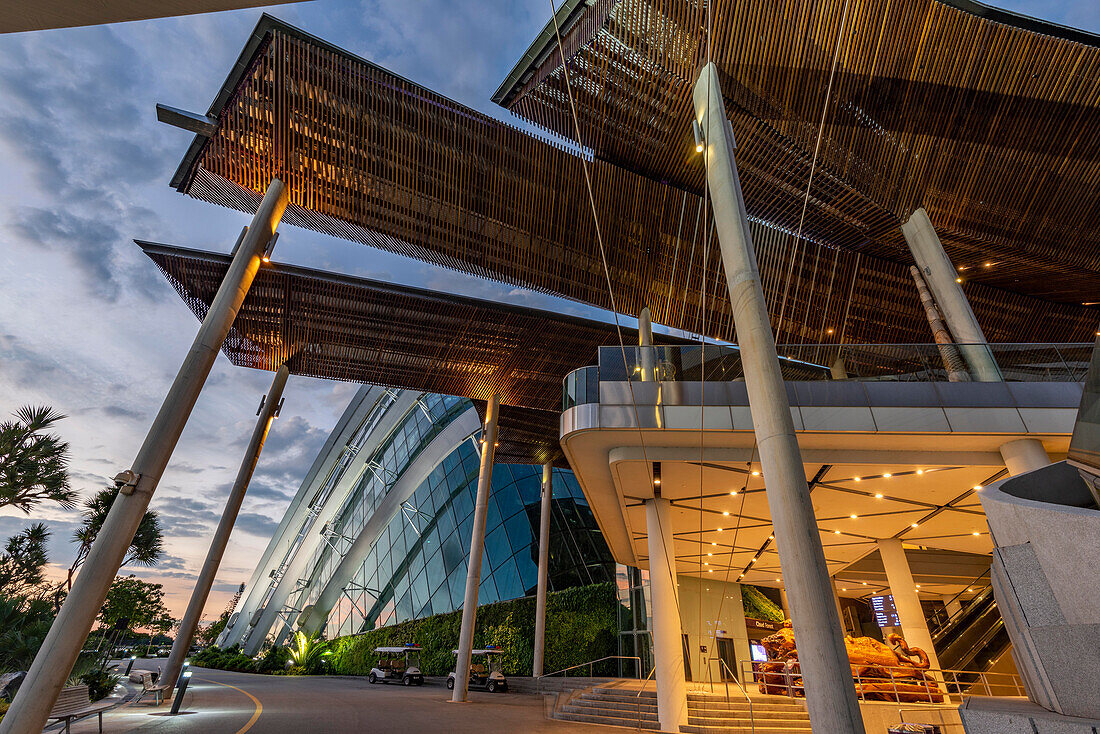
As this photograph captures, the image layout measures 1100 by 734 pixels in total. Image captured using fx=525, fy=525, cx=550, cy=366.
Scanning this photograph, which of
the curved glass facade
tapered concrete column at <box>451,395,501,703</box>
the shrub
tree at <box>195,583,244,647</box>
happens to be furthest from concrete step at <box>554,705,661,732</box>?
tree at <box>195,583,244,647</box>

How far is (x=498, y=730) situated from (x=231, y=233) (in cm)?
7978

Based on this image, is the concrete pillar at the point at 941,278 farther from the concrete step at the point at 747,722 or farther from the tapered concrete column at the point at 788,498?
the concrete step at the point at 747,722

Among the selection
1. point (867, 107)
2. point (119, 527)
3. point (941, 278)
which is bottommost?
point (119, 527)

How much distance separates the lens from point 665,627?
11312mm

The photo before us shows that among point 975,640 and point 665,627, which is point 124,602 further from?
point 975,640

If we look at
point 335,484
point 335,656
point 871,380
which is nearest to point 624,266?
point 871,380

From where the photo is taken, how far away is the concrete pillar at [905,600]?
1438 cm

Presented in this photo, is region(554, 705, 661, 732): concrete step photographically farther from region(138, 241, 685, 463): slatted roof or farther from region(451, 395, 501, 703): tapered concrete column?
region(138, 241, 685, 463): slatted roof

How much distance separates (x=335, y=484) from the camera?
45.6m

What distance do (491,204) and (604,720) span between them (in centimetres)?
1304

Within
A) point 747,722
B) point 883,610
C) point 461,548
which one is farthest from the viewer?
point 461,548

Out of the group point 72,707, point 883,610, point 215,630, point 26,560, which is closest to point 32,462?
point 26,560

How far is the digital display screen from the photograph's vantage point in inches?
1022

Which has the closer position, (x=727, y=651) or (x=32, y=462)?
(x=32, y=462)
